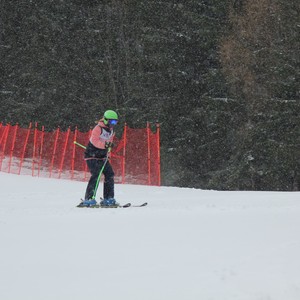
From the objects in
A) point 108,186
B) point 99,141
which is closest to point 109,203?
point 108,186

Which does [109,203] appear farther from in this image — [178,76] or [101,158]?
[178,76]

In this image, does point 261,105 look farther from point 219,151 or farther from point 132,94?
point 132,94

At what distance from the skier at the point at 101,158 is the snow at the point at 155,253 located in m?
1.17

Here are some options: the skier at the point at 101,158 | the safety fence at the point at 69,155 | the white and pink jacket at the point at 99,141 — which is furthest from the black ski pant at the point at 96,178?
the safety fence at the point at 69,155

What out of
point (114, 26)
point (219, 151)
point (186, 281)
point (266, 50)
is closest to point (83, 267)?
point (186, 281)

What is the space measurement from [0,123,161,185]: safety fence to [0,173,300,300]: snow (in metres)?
9.31

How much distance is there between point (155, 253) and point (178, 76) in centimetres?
2413

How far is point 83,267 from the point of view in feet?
17.0

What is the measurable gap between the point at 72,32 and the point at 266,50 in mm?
17366

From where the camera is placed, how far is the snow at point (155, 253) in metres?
4.50

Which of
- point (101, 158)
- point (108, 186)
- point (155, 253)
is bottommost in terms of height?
point (155, 253)

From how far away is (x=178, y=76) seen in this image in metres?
29.3

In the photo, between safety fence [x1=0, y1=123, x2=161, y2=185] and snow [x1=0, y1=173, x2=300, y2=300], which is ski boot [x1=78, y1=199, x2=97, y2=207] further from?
safety fence [x1=0, y1=123, x2=161, y2=185]

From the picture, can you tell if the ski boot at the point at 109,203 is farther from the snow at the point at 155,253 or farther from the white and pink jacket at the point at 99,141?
the snow at the point at 155,253
